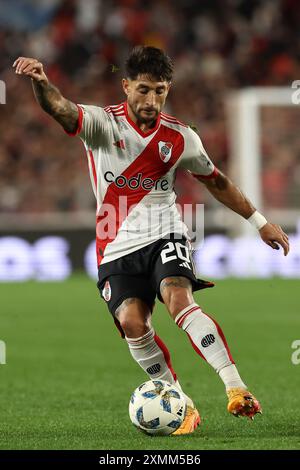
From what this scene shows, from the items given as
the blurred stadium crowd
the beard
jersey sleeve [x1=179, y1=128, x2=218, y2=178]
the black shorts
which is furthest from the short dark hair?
the blurred stadium crowd

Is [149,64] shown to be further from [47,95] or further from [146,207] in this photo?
[146,207]

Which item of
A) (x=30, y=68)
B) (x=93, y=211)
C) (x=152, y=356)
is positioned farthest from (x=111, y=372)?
(x=93, y=211)

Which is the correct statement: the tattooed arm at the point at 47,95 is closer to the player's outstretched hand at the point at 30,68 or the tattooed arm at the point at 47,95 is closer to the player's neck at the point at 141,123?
the player's outstretched hand at the point at 30,68

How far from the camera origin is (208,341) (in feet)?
17.3

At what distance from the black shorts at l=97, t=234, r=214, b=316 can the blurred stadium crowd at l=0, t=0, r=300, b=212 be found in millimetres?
11569

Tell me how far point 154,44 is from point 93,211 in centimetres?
442

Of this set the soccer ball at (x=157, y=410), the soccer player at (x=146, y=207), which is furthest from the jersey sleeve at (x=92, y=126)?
the soccer ball at (x=157, y=410)

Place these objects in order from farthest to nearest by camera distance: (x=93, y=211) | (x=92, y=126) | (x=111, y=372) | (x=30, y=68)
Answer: (x=93, y=211) < (x=111, y=372) < (x=92, y=126) < (x=30, y=68)

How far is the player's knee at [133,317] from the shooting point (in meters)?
5.45

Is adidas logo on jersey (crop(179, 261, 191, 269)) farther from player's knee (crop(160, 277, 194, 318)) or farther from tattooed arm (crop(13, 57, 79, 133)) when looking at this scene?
tattooed arm (crop(13, 57, 79, 133))

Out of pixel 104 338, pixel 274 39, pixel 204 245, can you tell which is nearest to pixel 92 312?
pixel 104 338

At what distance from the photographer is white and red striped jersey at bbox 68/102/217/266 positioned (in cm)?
564

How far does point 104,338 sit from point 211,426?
4.76 m

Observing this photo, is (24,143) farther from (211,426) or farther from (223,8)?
(211,426)
